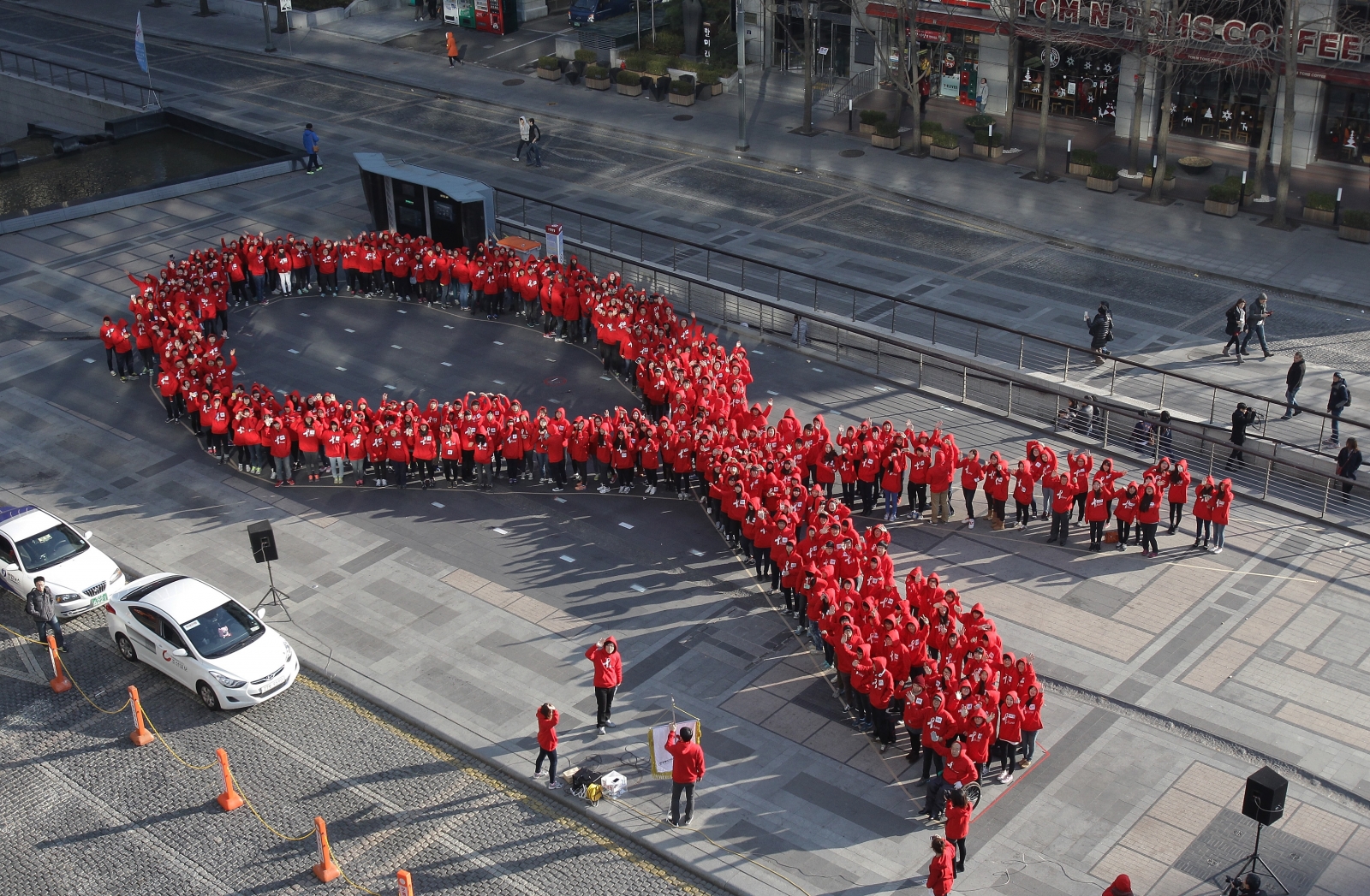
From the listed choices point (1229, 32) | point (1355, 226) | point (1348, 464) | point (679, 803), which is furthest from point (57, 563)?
point (1229, 32)

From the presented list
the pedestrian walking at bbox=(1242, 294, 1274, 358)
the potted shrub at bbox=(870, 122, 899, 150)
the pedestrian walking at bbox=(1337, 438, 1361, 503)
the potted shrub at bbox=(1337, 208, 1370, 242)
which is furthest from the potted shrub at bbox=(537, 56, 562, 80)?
the pedestrian walking at bbox=(1337, 438, 1361, 503)

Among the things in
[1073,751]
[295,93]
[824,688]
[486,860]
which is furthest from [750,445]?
[295,93]

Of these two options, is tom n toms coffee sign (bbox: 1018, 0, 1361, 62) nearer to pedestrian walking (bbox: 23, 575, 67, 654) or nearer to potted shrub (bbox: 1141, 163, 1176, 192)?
potted shrub (bbox: 1141, 163, 1176, 192)

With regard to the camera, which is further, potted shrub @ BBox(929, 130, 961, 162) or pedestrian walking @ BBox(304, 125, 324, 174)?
potted shrub @ BBox(929, 130, 961, 162)

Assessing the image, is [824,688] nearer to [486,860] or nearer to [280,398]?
[486,860]

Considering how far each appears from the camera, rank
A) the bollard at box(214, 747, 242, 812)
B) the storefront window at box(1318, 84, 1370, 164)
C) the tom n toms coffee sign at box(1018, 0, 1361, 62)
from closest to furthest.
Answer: the bollard at box(214, 747, 242, 812) → the tom n toms coffee sign at box(1018, 0, 1361, 62) → the storefront window at box(1318, 84, 1370, 164)

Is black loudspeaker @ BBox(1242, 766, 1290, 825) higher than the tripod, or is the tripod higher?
black loudspeaker @ BBox(1242, 766, 1290, 825)

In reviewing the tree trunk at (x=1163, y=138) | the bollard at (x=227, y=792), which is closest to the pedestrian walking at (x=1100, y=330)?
the tree trunk at (x=1163, y=138)
